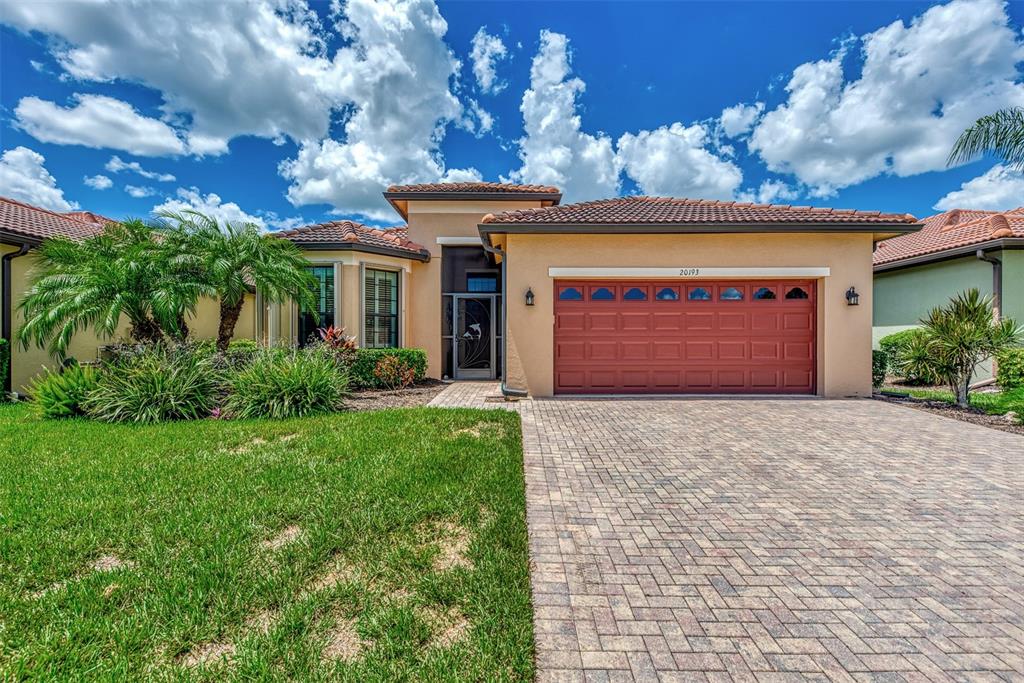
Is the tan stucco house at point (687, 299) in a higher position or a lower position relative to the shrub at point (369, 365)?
higher

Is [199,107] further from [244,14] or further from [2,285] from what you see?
[2,285]

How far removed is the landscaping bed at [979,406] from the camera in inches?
290

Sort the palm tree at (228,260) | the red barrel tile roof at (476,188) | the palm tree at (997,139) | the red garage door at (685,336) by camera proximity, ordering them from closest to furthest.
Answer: the palm tree at (228,260) < the red garage door at (685,336) < the palm tree at (997,139) < the red barrel tile roof at (476,188)

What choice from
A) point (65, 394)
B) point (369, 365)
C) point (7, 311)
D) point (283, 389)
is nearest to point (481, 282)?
point (369, 365)

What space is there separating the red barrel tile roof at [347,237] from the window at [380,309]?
0.85 metres

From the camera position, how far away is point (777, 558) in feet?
10.6

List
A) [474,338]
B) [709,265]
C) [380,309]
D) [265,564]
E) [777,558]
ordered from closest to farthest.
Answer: [265,564] → [777,558] → [709,265] → [380,309] → [474,338]

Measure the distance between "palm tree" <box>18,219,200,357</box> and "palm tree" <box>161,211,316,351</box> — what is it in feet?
1.42

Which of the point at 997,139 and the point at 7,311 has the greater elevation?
the point at 997,139

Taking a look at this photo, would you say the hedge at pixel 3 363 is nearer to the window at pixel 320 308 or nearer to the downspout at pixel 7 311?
the downspout at pixel 7 311

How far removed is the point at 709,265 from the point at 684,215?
1364mm

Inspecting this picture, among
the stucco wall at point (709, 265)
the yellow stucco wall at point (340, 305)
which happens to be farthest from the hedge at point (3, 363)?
the stucco wall at point (709, 265)

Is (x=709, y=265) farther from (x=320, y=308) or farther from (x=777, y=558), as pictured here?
(x=320, y=308)

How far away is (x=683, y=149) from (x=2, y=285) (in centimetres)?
2464
